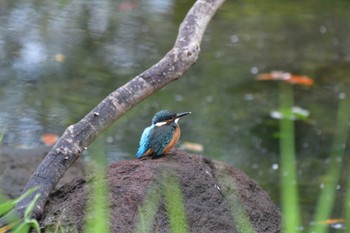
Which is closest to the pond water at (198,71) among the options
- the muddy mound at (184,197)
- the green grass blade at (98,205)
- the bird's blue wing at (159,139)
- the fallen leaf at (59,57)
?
the fallen leaf at (59,57)

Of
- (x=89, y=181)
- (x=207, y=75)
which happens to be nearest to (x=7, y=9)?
(x=207, y=75)

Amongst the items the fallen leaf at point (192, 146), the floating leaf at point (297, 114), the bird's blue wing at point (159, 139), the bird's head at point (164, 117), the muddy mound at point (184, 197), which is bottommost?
the fallen leaf at point (192, 146)

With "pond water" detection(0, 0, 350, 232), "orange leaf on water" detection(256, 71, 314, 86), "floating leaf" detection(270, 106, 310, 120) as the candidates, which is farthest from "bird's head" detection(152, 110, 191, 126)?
"orange leaf on water" detection(256, 71, 314, 86)

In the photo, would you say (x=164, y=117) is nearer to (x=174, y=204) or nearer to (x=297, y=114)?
(x=174, y=204)

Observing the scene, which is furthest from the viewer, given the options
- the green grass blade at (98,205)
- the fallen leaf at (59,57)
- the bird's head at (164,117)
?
the fallen leaf at (59,57)

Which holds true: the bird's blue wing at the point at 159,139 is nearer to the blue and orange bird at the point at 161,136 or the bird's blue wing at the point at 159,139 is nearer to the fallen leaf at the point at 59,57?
the blue and orange bird at the point at 161,136

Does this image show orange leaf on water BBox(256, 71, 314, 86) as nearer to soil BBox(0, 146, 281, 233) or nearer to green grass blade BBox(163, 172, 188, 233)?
soil BBox(0, 146, 281, 233)

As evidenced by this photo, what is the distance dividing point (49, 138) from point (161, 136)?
8.73 feet

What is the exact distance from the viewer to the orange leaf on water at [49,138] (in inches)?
231

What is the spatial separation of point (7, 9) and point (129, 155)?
119 inches

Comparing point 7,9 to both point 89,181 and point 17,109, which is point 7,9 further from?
point 89,181

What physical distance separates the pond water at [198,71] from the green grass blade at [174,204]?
2143 millimetres

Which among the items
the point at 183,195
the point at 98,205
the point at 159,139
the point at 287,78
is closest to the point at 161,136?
the point at 159,139

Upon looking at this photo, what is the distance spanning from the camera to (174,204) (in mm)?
2904
